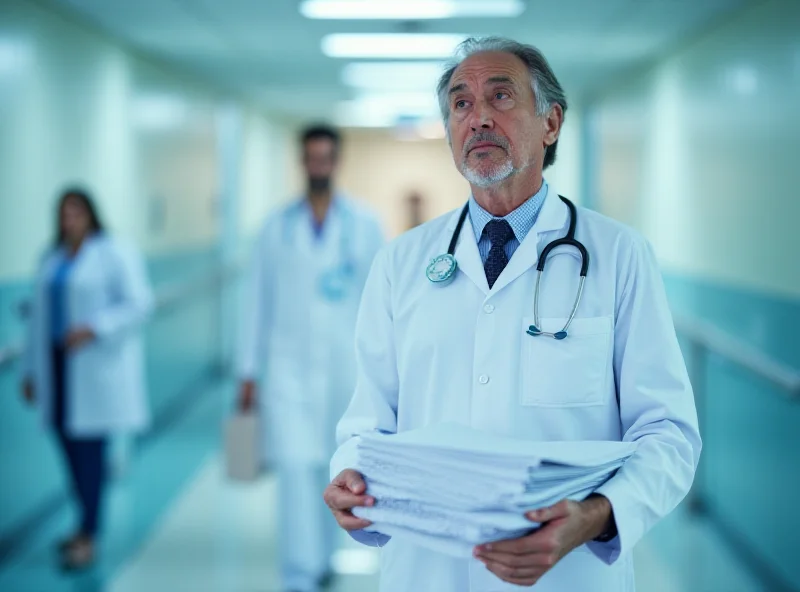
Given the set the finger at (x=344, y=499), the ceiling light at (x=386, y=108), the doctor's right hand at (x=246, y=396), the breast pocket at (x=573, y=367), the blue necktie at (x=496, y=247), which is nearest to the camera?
the finger at (x=344, y=499)

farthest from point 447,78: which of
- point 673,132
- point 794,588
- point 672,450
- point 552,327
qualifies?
point 673,132

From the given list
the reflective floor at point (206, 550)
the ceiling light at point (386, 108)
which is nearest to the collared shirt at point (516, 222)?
the reflective floor at point (206, 550)

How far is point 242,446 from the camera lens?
354cm

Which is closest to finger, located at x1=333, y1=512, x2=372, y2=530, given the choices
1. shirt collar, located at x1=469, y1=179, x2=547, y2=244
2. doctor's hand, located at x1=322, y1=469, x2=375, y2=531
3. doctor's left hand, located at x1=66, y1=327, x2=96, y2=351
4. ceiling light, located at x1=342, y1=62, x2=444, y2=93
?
doctor's hand, located at x1=322, y1=469, x2=375, y2=531

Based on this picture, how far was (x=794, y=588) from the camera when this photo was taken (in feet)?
11.6

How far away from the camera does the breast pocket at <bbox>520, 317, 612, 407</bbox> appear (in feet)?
4.91

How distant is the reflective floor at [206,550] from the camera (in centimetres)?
369

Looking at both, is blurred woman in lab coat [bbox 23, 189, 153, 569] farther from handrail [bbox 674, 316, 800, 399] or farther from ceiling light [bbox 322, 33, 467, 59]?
handrail [bbox 674, 316, 800, 399]

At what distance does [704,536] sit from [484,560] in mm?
3393

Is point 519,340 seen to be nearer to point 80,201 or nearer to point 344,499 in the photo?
point 344,499

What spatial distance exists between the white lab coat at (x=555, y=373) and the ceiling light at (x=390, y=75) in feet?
15.8

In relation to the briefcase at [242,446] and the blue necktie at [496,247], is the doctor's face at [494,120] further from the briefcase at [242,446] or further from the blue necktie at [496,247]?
the briefcase at [242,446]

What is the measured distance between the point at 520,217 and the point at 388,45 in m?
4.38

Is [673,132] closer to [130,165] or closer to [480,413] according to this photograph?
[130,165]
